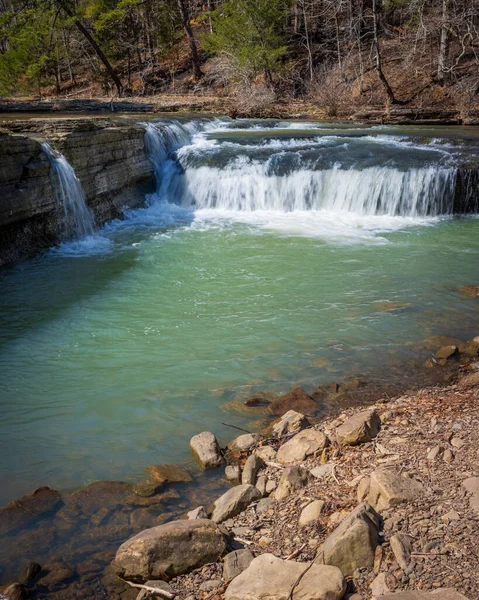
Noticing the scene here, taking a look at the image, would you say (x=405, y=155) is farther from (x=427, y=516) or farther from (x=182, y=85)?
(x=182, y=85)

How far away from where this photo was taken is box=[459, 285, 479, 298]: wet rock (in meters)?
7.91

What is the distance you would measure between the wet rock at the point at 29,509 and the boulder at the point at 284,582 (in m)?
1.68

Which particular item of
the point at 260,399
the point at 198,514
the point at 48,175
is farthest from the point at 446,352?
the point at 48,175

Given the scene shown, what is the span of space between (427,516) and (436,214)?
10945mm

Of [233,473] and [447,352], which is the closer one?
[233,473]

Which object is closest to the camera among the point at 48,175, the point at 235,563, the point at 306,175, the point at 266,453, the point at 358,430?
the point at 235,563

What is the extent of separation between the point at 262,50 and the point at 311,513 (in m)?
28.7

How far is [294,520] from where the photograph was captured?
11.3 feet

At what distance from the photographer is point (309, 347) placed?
6.45 m

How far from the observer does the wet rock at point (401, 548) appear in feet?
9.07

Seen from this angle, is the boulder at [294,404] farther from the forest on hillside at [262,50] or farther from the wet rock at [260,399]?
the forest on hillside at [262,50]

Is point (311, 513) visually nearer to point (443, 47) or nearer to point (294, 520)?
point (294, 520)

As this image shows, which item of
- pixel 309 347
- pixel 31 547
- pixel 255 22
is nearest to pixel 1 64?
pixel 255 22

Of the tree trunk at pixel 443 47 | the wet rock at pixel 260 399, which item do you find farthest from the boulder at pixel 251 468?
the tree trunk at pixel 443 47
